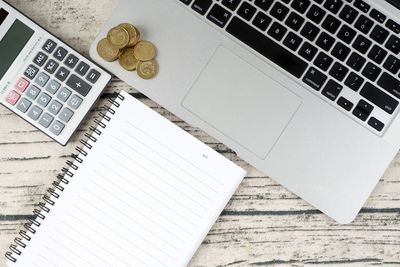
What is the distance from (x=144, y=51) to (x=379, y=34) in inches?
11.7

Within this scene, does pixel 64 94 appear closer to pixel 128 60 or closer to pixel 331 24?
pixel 128 60

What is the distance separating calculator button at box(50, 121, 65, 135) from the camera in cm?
57

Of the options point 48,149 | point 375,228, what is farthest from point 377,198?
point 48,149

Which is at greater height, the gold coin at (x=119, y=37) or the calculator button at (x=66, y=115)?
the gold coin at (x=119, y=37)

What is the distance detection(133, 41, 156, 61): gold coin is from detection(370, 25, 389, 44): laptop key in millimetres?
278

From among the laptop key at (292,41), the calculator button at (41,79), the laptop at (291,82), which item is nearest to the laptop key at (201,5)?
the laptop at (291,82)

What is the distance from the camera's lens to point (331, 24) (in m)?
0.57

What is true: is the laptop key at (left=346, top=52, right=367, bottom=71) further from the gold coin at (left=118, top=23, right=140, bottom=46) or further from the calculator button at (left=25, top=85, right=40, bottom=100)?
the calculator button at (left=25, top=85, right=40, bottom=100)

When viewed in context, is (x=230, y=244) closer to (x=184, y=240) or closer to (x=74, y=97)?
(x=184, y=240)

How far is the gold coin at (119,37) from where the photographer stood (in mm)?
563

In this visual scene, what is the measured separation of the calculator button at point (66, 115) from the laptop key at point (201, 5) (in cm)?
20

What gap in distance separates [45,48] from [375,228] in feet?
1.62

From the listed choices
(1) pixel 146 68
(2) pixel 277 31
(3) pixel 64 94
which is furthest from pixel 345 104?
(3) pixel 64 94

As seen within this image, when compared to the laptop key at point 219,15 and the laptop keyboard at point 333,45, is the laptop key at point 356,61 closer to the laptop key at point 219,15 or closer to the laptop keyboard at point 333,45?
the laptop keyboard at point 333,45
